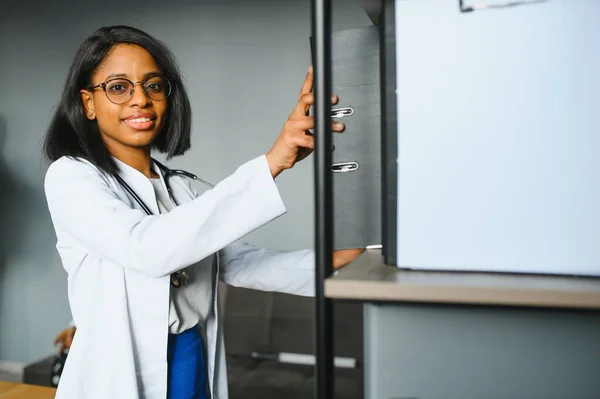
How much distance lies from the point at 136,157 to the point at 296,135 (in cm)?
58

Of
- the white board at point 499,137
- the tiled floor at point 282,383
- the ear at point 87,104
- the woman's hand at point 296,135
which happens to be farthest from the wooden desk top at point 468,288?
the tiled floor at point 282,383

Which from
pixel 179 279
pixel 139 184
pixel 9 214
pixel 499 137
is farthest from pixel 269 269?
pixel 9 214

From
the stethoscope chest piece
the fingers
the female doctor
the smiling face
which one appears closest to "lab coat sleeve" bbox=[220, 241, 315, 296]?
the female doctor

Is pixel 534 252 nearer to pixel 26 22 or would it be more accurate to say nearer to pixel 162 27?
pixel 162 27

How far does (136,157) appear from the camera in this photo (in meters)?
1.18

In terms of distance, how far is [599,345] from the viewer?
58cm

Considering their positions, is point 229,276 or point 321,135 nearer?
point 321,135

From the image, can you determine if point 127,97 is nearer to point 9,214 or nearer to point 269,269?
point 269,269

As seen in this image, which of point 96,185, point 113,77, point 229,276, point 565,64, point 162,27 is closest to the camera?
point 565,64

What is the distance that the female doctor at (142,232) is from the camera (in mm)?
767

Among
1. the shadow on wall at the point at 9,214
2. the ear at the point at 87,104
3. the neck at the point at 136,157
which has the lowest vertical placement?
the shadow on wall at the point at 9,214

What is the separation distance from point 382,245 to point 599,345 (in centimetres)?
27

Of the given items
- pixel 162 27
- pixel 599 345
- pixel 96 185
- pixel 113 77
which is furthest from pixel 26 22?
pixel 599 345

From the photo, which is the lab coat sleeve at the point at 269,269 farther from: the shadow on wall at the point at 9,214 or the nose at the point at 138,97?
the shadow on wall at the point at 9,214
